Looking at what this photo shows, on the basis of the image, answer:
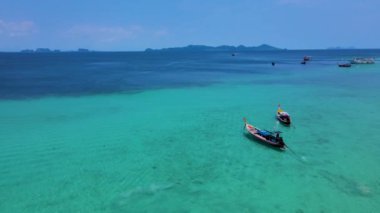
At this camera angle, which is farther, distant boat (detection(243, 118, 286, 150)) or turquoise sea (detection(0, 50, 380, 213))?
distant boat (detection(243, 118, 286, 150))

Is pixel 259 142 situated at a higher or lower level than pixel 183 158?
higher

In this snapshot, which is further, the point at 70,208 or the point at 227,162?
the point at 227,162

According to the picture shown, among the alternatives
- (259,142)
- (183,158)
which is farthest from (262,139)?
(183,158)

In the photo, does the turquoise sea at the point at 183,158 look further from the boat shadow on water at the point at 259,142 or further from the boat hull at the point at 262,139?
the boat hull at the point at 262,139

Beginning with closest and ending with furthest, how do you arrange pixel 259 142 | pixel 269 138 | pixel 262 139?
pixel 269 138 < pixel 262 139 < pixel 259 142

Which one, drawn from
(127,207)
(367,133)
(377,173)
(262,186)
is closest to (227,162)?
(262,186)

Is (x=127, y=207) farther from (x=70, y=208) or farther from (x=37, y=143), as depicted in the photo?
(x=37, y=143)

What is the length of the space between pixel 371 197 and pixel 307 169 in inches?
154

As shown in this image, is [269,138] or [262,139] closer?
[269,138]

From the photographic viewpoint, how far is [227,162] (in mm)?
19344

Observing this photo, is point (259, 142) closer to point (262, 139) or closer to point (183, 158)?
point (262, 139)

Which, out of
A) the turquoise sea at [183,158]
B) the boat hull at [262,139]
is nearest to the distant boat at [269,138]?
the boat hull at [262,139]

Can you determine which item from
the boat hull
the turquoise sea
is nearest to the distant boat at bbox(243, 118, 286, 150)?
the boat hull

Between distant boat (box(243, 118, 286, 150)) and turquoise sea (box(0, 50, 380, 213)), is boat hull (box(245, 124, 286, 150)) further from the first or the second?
turquoise sea (box(0, 50, 380, 213))
